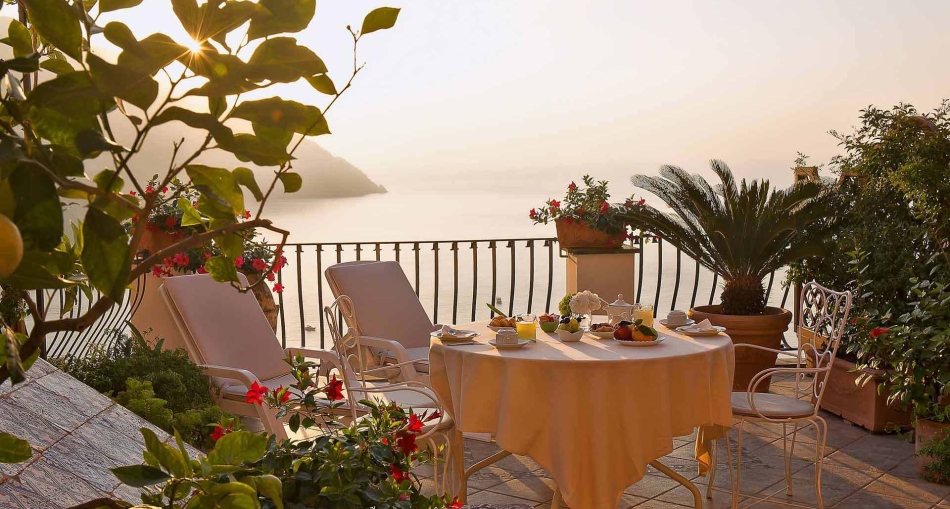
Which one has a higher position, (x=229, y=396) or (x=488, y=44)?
(x=488, y=44)

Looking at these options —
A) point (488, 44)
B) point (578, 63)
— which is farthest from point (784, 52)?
point (488, 44)

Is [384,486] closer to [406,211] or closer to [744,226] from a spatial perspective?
[744,226]

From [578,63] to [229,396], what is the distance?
649 cm

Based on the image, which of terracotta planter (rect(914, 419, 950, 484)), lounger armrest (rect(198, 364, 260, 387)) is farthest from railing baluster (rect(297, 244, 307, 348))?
terracotta planter (rect(914, 419, 950, 484))

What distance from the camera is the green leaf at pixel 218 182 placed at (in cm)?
49

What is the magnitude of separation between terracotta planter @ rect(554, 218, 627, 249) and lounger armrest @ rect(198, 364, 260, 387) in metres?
3.42

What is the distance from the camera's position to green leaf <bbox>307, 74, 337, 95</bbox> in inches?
21.0

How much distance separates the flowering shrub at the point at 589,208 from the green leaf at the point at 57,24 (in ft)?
19.7

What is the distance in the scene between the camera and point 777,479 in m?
4.03

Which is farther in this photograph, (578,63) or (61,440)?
(578,63)

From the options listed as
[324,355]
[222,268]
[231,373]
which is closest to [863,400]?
[324,355]

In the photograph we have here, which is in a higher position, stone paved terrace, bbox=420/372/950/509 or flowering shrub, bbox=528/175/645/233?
flowering shrub, bbox=528/175/645/233

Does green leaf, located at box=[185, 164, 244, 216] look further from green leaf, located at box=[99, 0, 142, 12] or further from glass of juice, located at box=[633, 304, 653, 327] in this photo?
glass of juice, located at box=[633, 304, 653, 327]

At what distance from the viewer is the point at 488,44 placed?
838 cm
